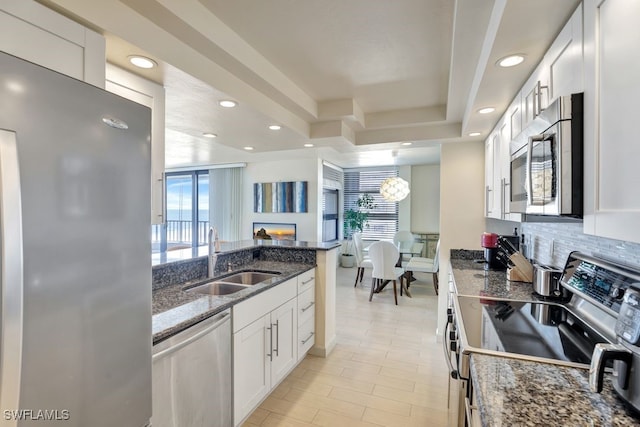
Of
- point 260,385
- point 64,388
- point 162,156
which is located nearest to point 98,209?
point 64,388

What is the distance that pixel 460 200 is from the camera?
325cm

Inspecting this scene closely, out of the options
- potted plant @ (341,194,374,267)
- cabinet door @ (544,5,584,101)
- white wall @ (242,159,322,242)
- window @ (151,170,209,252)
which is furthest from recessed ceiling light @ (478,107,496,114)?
window @ (151,170,209,252)

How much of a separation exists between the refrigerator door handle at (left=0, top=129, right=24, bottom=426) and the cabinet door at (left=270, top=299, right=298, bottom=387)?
1628 millimetres

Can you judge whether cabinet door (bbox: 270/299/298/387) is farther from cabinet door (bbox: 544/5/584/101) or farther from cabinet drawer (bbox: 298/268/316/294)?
cabinet door (bbox: 544/5/584/101)

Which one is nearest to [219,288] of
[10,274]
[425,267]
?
[10,274]

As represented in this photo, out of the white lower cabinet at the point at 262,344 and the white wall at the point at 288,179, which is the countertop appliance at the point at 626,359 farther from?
the white wall at the point at 288,179

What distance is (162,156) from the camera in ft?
5.62

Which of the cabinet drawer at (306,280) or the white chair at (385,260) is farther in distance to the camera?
the white chair at (385,260)

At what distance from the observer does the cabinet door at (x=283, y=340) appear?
2.28 meters

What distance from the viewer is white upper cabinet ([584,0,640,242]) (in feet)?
2.45

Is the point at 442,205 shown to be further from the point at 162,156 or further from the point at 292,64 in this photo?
the point at 162,156

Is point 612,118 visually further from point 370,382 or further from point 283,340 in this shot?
point 370,382

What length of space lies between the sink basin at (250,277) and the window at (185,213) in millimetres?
4457

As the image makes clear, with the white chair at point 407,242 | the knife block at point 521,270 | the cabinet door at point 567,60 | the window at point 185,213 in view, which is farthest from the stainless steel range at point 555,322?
the window at point 185,213
